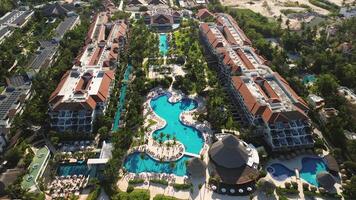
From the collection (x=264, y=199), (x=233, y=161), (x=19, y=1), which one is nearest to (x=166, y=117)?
(x=233, y=161)

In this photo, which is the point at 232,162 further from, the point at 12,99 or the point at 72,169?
the point at 12,99

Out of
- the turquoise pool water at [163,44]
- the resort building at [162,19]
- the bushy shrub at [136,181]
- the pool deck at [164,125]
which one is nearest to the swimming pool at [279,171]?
the pool deck at [164,125]

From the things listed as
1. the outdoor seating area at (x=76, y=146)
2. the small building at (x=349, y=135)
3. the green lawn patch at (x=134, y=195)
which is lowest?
the green lawn patch at (x=134, y=195)

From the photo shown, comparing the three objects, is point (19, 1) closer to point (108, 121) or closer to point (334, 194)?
point (108, 121)

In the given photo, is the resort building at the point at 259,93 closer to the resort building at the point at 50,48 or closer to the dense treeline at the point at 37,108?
the dense treeline at the point at 37,108

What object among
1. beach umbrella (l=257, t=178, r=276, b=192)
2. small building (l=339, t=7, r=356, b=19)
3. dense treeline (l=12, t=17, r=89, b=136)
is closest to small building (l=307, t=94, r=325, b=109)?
beach umbrella (l=257, t=178, r=276, b=192)

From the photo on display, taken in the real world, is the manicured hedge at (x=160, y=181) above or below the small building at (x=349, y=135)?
below

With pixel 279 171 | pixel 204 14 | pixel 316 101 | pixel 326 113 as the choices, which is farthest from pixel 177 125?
pixel 204 14

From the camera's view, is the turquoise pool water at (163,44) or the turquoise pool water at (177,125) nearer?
the turquoise pool water at (177,125)
